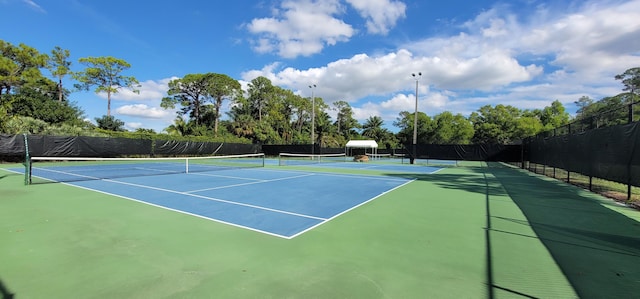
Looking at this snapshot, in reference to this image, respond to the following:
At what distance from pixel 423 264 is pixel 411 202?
13.9ft

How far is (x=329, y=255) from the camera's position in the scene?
13.1 ft

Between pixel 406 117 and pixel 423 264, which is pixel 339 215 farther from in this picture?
pixel 406 117

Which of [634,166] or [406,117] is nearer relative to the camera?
[634,166]

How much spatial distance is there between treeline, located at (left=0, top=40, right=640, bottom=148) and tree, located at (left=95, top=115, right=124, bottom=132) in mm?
100

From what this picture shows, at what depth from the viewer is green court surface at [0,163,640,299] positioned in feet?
10.1

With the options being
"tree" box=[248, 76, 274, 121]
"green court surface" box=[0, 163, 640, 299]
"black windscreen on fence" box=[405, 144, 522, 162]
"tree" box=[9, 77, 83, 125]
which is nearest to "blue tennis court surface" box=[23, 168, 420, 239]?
"green court surface" box=[0, 163, 640, 299]

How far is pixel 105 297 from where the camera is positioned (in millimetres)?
2855

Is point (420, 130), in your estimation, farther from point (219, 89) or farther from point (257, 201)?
point (257, 201)

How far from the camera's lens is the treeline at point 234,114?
102 feet

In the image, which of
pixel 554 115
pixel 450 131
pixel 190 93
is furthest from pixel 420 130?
pixel 190 93

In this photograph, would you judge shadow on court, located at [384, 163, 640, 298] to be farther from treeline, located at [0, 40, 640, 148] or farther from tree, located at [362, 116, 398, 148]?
tree, located at [362, 116, 398, 148]

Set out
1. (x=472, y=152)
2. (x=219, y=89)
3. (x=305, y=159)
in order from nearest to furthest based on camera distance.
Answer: (x=472, y=152), (x=305, y=159), (x=219, y=89)

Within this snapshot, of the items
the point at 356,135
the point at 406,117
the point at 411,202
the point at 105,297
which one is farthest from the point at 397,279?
the point at 406,117

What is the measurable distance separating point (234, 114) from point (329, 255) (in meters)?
49.9
